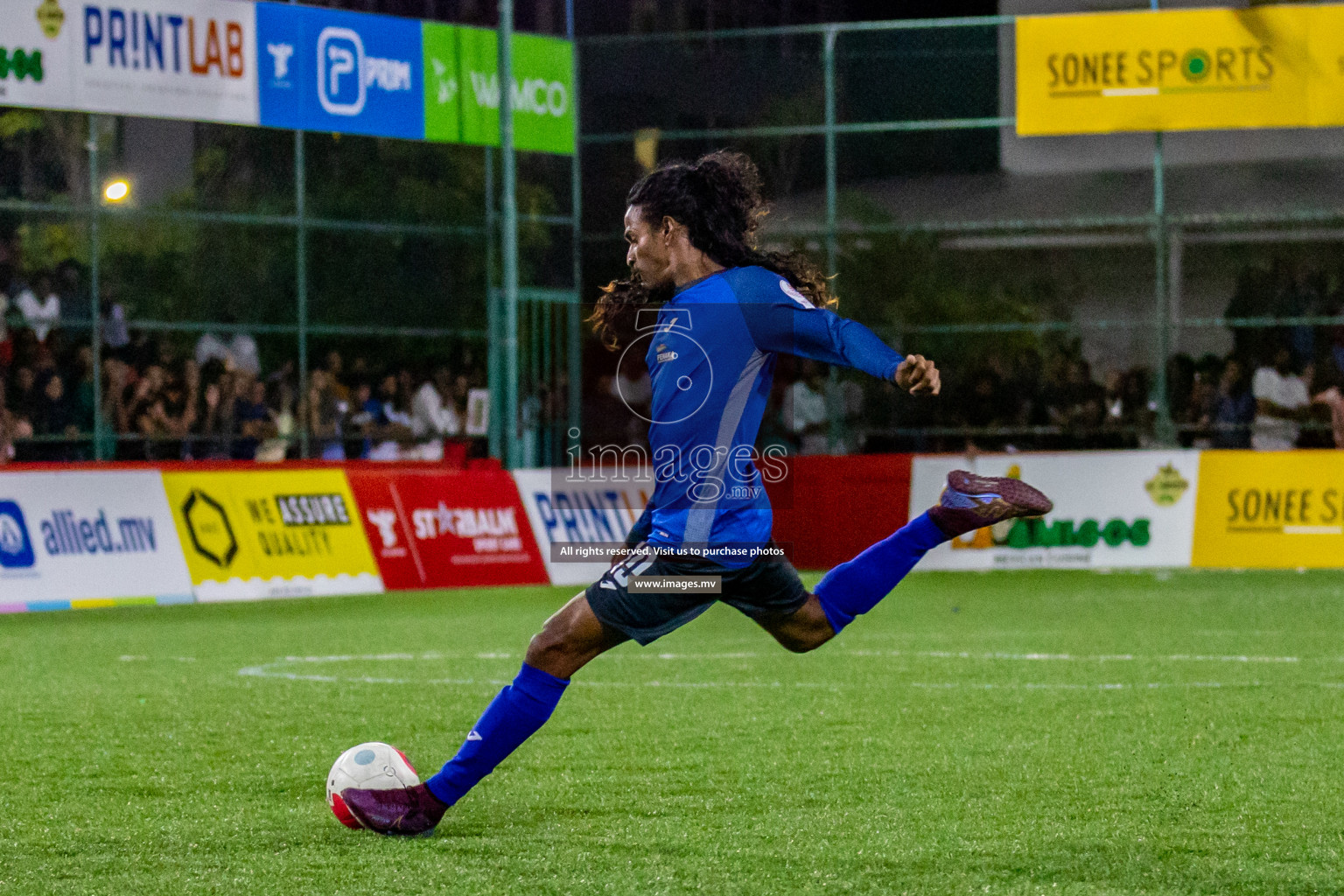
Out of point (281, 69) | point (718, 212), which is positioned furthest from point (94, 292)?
point (718, 212)

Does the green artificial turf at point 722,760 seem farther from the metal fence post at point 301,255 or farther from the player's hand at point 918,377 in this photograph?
the metal fence post at point 301,255

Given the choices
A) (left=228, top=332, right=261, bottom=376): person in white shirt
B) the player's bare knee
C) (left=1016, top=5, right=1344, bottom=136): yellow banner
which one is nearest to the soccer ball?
the player's bare knee

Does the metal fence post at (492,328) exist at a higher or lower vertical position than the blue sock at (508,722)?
higher

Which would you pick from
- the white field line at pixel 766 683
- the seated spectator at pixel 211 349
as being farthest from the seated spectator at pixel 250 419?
the white field line at pixel 766 683

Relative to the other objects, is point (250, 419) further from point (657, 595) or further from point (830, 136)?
point (657, 595)

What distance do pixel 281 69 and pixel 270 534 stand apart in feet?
23.7

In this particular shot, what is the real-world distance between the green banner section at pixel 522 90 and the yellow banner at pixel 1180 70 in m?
6.06

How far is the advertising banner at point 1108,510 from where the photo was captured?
59.6ft

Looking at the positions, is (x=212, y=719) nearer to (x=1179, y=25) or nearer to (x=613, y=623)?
(x=613, y=623)

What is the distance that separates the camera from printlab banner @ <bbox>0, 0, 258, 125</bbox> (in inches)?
746

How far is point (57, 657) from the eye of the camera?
1175cm

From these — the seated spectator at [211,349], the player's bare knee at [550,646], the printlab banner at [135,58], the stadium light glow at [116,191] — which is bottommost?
the player's bare knee at [550,646]

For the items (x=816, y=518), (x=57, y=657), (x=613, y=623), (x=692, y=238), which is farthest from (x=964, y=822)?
(x=816, y=518)

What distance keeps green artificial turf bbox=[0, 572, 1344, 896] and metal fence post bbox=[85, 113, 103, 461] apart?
578 centimetres
